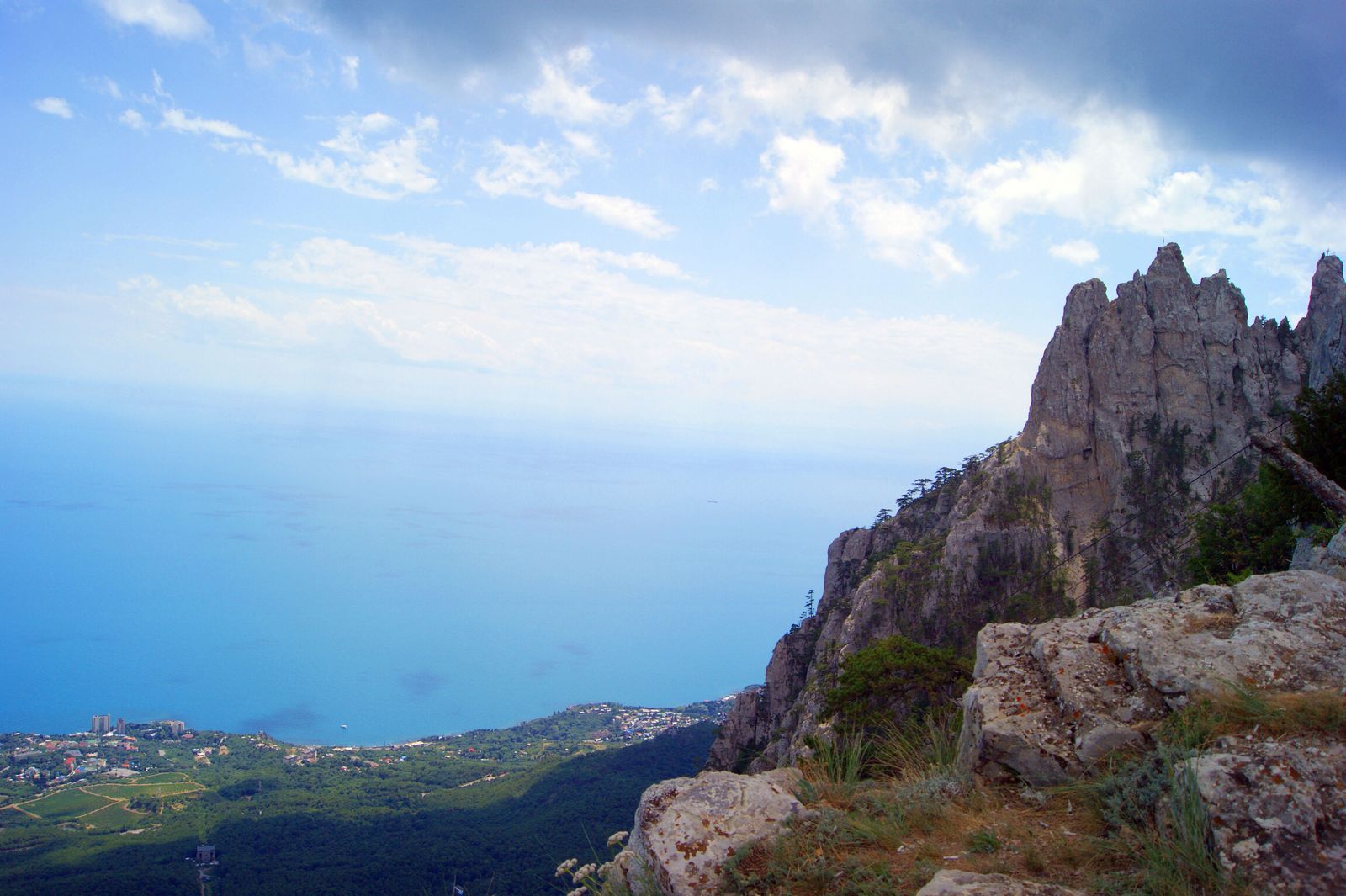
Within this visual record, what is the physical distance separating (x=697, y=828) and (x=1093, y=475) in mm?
37323

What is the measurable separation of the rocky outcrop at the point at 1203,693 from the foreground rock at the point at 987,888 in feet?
2.35

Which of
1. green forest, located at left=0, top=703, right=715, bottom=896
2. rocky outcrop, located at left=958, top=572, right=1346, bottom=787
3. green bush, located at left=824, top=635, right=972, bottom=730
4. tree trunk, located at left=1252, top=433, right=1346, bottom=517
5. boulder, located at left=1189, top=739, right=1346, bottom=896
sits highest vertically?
tree trunk, located at left=1252, top=433, right=1346, bottom=517

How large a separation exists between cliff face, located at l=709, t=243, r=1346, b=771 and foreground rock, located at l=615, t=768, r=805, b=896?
2618 centimetres

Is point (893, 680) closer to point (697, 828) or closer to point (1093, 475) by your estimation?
point (697, 828)

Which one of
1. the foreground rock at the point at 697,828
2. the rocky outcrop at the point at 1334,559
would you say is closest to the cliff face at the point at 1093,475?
the rocky outcrop at the point at 1334,559

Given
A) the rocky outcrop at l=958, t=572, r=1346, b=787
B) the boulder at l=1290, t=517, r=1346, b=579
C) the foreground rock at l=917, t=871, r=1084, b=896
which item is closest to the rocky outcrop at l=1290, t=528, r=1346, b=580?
the boulder at l=1290, t=517, r=1346, b=579

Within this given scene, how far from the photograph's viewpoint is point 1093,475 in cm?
3594

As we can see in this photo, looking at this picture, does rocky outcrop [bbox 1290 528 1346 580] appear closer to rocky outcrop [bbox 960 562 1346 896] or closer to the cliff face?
rocky outcrop [bbox 960 562 1346 896]

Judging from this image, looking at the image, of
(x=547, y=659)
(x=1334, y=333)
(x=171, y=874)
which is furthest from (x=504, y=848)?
(x=547, y=659)

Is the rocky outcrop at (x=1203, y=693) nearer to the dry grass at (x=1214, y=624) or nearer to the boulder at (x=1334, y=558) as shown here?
the dry grass at (x=1214, y=624)

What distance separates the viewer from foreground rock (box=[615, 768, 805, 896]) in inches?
163

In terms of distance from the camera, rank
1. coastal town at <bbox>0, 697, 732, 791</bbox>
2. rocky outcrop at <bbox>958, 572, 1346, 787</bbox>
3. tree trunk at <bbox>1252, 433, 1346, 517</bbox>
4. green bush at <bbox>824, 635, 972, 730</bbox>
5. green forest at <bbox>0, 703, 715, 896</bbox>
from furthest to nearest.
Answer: coastal town at <bbox>0, 697, 732, 791</bbox> → green forest at <bbox>0, 703, 715, 896</bbox> → green bush at <bbox>824, 635, 972, 730</bbox> → tree trunk at <bbox>1252, 433, 1346, 517</bbox> → rocky outcrop at <bbox>958, 572, 1346, 787</bbox>

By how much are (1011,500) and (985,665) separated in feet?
105

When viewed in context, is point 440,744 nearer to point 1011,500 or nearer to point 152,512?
point 1011,500
